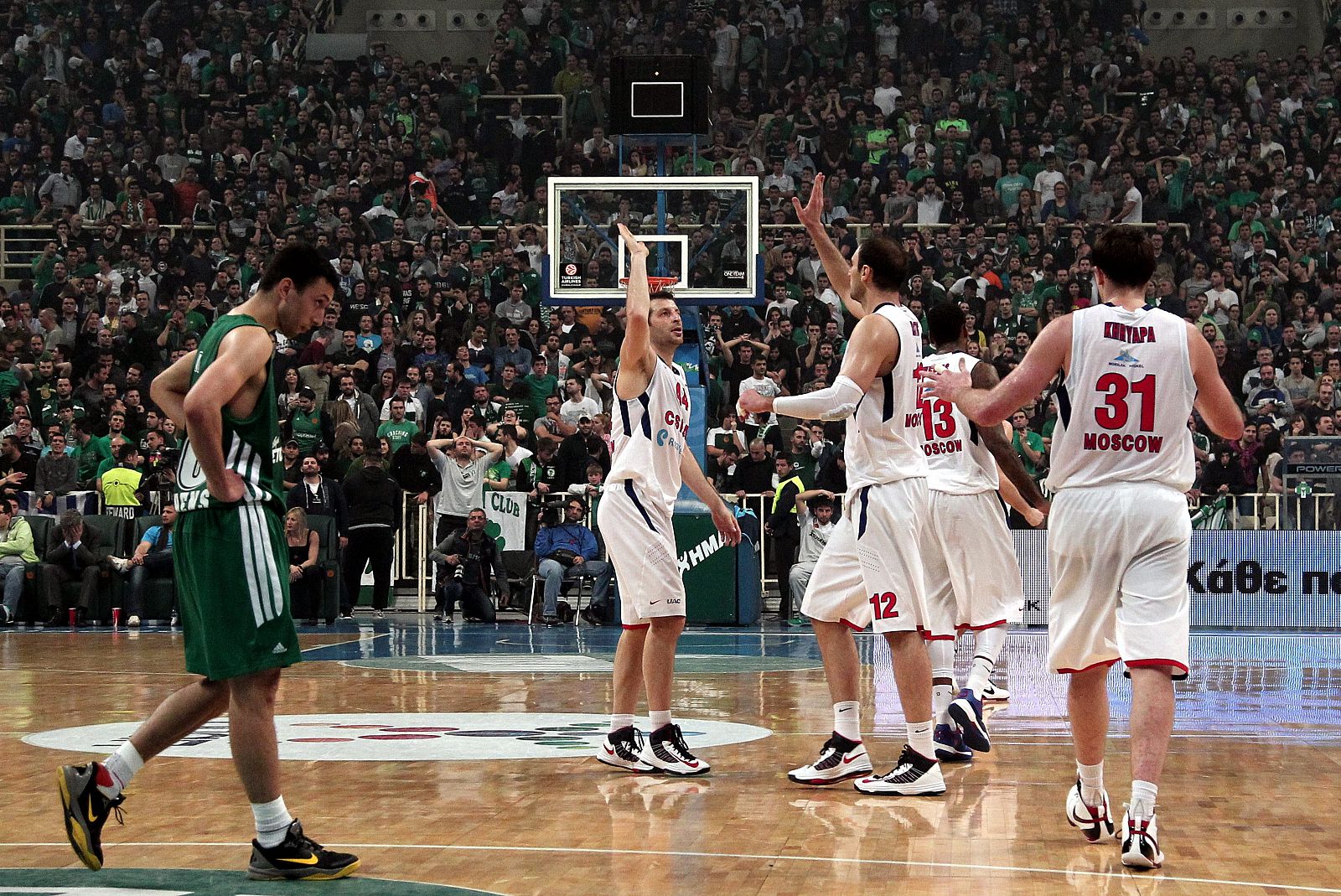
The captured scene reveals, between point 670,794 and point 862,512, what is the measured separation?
1.52 m

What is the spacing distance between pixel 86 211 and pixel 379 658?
1610 cm

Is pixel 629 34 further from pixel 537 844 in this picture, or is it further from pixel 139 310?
pixel 537 844

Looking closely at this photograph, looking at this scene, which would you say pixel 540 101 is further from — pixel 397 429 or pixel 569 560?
pixel 569 560

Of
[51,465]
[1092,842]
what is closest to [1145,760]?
[1092,842]

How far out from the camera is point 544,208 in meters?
Answer: 26.2

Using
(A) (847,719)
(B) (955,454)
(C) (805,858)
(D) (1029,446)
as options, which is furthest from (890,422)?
(D) (1029,446)

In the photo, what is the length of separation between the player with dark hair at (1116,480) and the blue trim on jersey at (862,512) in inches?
51.0

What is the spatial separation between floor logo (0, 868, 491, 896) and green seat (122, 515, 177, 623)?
13443mm

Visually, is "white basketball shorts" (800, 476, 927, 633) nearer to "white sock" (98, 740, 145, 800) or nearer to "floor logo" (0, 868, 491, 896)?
"floor logo" (0, 868, 491, 896)

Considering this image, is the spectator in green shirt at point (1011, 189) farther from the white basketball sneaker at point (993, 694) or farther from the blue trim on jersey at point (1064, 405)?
the blue trim on jersey at point (1064, 405)

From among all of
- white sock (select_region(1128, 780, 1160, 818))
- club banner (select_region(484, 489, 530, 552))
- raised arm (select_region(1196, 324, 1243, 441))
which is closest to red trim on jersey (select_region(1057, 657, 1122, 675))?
white sock (select_region(1128, 780, 1160, 818))

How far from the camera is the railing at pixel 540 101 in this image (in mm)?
29109

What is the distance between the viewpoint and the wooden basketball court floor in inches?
215

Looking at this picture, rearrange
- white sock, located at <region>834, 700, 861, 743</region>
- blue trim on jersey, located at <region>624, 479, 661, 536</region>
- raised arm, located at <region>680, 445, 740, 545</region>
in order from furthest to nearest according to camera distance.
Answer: raised arm, located at <region>680, 445, 740, 545</region>
blue trim on jersey, located at <region>624, 479, 661, 536</region>
white sock, located at <region>834, 700, 861, 743</region>
